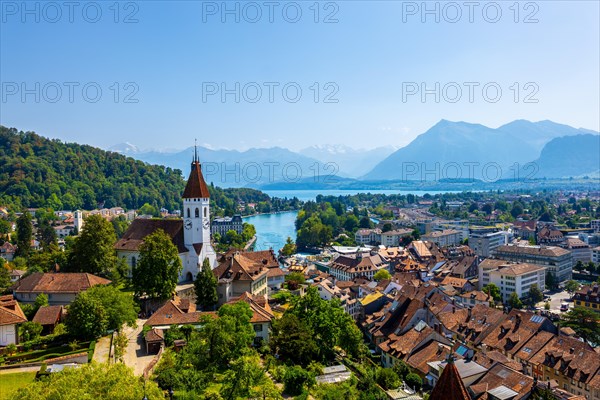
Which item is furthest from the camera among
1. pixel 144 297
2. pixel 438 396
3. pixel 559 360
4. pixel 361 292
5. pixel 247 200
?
pixel 247 200

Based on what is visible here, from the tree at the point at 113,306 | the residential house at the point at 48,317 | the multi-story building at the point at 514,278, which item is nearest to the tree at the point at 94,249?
the residential house at the point at 48,317

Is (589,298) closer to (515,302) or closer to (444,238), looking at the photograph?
(515,302)

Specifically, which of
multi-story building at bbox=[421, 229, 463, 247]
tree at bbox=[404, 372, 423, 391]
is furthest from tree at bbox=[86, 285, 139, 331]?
multi-story building at bbox=[421, 229, 463, 247]

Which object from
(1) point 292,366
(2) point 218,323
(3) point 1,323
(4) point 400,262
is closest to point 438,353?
(1) point 292,366

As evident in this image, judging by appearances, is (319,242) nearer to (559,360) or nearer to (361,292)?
(361,292)

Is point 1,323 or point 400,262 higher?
point 1,323

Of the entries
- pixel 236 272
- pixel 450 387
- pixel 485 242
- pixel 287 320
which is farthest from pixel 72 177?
pixel 450 387

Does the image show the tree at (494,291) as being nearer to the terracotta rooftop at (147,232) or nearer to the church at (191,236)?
the church at (191,236)

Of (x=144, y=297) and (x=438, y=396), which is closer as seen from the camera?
(x=438, y=396)
